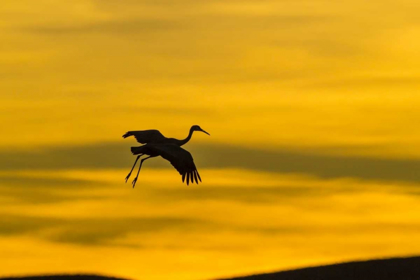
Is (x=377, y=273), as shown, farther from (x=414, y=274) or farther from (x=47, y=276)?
(x=47, y=276)

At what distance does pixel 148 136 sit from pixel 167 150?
315cm

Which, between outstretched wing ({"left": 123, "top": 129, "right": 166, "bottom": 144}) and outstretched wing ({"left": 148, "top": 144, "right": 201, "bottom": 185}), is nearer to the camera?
outstretched wing ({"left": 148, "top": 144, "right": 201, "bottom": 185})

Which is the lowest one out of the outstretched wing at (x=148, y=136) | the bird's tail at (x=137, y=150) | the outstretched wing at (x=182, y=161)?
the outstretched wing at (x=182, y=161)

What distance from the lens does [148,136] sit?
165 feet

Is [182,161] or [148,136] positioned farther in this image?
[148,136]

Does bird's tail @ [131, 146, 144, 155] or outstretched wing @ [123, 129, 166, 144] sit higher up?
outstretched wing @ [123, 129, 166, 144]

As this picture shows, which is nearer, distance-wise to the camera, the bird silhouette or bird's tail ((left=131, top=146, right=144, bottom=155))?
the bird silhouette

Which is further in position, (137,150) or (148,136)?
(148,136)

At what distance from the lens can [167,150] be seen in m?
47.3

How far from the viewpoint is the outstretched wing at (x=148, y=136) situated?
49972mm

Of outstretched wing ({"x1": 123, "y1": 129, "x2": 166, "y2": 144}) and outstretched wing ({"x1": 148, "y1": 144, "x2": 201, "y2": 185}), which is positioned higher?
outstretched wing ({"x1": 123, "y1": 129, "x2": 166, "y2": 144})

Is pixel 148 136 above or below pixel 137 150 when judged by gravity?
above

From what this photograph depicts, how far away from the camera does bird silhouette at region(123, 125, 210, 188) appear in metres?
46.3

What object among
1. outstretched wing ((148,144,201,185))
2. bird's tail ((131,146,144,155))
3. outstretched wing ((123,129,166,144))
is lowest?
outstretched wing ((148,144,201,185))
